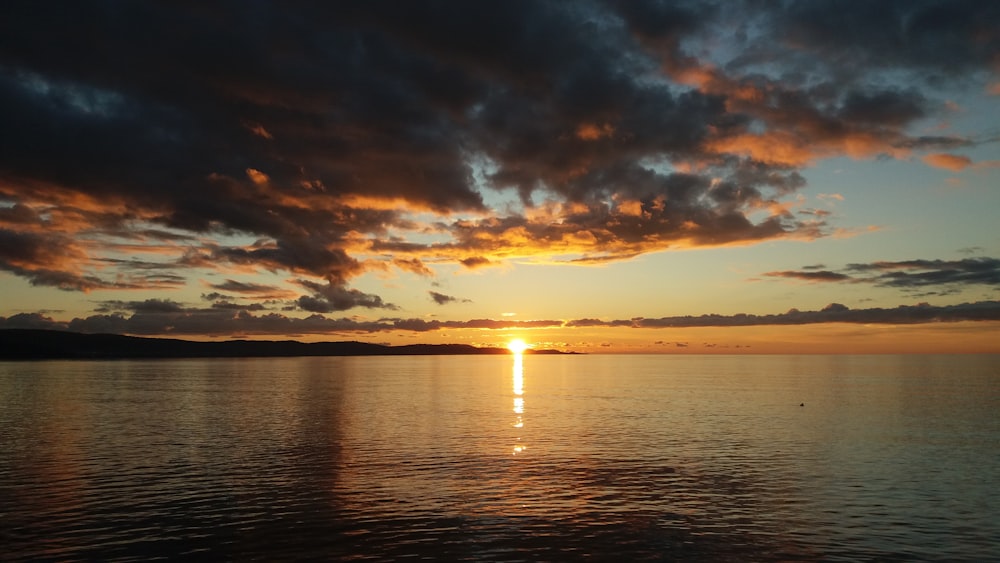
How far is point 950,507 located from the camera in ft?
139

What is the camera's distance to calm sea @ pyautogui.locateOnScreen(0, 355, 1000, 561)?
3422 cm

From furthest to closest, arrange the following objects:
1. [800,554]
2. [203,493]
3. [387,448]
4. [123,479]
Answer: [387,448] < [123,479] < [203,493] < [800,554]

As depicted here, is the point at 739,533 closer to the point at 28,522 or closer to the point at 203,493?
the point at 203,493

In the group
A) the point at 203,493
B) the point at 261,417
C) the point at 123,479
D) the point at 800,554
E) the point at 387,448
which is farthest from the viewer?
the point at 261,417

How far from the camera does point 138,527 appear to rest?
3691 centimetres

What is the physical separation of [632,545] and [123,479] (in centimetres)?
3831

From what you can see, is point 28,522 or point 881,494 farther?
point 881,494

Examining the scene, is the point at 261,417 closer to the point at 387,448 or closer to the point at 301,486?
the point at 387,448

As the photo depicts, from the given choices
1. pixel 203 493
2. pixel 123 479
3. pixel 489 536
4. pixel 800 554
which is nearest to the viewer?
pixel 800 554

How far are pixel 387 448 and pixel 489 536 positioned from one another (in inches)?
1292

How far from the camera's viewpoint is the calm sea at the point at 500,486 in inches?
1347

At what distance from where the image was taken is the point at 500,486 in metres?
48.6

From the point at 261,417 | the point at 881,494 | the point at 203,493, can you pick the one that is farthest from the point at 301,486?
the point at 261,417

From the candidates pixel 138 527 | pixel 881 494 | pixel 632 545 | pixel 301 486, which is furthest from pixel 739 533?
pixel 138 527
